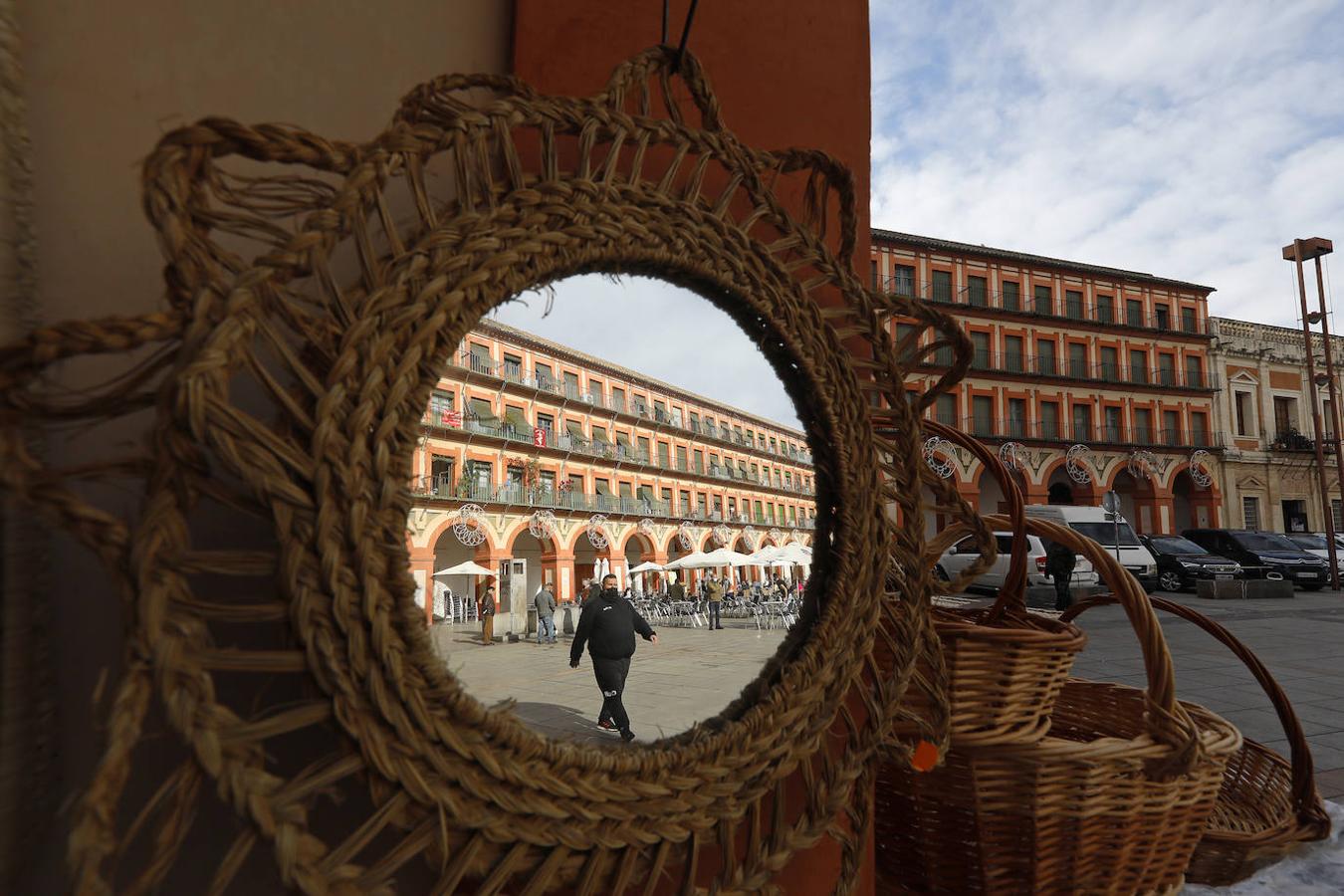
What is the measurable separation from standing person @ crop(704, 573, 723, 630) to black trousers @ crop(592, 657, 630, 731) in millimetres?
157

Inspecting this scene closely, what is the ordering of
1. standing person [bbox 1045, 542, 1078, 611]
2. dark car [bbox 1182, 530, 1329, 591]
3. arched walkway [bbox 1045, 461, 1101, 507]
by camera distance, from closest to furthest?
standing person [bbox 1045, 542, 1078, 611], dark car [bbox 1182, 530, 1329, 591], arched walkway [bbox 1045, 461, 1101, 507]

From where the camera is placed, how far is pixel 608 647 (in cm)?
83

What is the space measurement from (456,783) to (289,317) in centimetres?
41

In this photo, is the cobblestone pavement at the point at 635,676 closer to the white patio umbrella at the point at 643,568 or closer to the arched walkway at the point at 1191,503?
the white patio umbrella at the point at 643,568

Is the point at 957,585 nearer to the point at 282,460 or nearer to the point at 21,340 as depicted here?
the point at 282,460

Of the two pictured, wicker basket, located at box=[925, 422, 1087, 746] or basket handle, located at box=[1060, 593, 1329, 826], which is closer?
wicker basket, located at box=[925, 422, 1087, 746]

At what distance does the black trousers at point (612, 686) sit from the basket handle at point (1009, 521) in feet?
2.72

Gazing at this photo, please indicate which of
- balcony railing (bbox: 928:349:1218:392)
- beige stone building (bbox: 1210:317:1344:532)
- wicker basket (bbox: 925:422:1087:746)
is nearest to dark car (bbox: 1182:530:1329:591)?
balcony railing (bbox: 928:349:1218:392)

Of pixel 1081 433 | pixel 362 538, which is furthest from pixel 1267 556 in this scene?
pixel 362 538

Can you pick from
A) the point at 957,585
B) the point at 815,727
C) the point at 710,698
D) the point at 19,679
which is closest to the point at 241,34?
the point at 19,679

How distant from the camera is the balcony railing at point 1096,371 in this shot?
1986cm

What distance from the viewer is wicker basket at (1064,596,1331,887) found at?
1.65 m

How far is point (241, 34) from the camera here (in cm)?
83

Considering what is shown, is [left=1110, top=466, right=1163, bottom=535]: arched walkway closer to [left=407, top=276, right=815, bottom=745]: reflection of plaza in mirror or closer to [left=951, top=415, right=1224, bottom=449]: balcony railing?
[left=951, top=415, right=1224, bottom=449]: balcony railing
